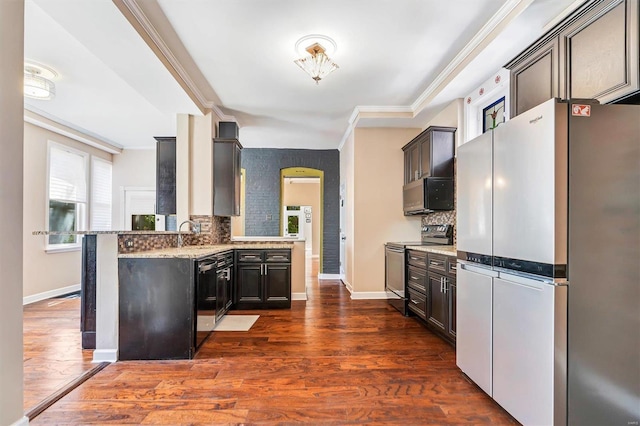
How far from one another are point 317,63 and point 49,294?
215 inches

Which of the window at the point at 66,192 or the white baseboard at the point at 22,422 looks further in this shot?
the window at the point at 66,192

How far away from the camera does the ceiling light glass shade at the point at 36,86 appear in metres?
3.14

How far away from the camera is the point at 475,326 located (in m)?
2.08

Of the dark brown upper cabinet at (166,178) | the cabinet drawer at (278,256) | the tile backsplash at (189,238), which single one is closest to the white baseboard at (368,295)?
the cabinet drawer at (278,256)

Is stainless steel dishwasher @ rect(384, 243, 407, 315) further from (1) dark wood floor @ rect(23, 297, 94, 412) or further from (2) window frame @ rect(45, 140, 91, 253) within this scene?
(2) window frame @ rect(45, 140, 91, 253)

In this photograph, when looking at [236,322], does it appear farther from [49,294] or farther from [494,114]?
[494,114]

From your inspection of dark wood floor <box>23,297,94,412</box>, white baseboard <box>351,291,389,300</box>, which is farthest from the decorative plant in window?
dark wood floor <box>23,297,94,412</box>

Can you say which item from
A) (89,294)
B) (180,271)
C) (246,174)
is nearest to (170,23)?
(180,271)

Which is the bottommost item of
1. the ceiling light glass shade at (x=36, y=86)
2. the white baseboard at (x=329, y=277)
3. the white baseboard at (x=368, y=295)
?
the white baseboard at (x=329, y=277)

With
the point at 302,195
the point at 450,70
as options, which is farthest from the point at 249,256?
the point at 302,195

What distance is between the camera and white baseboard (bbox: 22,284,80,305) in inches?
173

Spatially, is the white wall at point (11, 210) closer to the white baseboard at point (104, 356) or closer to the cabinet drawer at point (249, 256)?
the white baseboard at point (104, 356)

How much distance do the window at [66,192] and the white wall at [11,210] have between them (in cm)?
435

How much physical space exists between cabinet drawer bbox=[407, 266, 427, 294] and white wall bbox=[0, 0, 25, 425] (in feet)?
10.8
